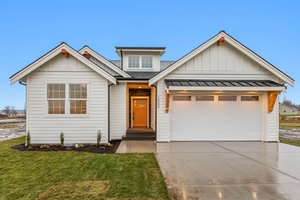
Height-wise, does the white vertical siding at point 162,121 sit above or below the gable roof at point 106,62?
below

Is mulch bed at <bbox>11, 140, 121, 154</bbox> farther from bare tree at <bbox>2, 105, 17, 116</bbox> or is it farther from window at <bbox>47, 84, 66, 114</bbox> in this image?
bare tree at <bbox>2, 105, 17, 116</bbox>

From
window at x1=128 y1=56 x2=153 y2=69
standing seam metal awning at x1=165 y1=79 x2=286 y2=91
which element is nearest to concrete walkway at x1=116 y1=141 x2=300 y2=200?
standing seam metal awning at x1=165 y1=79 x2=286 y2=91

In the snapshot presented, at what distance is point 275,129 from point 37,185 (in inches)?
459

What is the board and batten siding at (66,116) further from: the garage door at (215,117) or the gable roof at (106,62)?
the garage door at (215,117)

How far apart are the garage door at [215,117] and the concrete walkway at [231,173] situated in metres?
2.65

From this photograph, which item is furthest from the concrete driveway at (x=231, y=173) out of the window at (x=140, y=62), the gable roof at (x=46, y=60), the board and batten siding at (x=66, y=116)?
the window at (x=140, y=62)

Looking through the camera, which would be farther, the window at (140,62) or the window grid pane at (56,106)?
the window at (140,62)

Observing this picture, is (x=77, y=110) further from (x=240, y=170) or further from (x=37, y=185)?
(x=240, y=170)

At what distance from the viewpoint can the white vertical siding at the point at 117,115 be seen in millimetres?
11906

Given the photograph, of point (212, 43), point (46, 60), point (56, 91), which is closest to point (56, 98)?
point (56, 91)

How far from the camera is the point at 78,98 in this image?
10562 millimetres

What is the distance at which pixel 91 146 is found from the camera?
10000 millimetres

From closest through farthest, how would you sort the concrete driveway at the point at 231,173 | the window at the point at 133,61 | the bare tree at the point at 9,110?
1. the concrete driveway at the point at 231,173
2. the window at the point at 133,61
3. the bare tree at the point at 9,110

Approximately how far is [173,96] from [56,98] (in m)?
6.31
